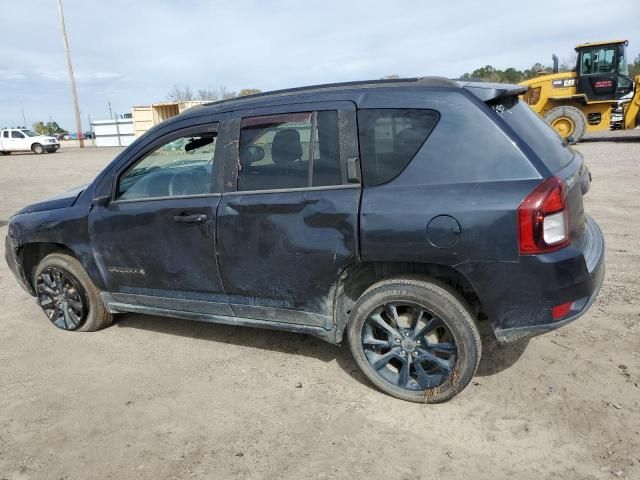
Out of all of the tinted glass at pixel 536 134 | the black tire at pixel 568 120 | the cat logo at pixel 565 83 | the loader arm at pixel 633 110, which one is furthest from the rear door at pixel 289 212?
the loader arm at pixel 633 110

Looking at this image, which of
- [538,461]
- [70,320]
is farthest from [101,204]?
[538,461]

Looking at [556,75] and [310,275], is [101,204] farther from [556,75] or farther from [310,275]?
[556,75]

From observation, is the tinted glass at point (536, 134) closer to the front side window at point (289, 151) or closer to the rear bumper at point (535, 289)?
the rear bumper at point (535, 289)

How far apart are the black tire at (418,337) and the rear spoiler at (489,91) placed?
3.58ft

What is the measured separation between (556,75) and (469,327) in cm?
1682

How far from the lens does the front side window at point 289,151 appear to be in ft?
9.91

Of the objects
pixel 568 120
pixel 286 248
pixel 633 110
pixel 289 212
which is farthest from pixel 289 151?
pixel 633 110

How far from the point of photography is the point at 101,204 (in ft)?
12.4

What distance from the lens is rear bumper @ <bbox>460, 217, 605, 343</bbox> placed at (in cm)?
257

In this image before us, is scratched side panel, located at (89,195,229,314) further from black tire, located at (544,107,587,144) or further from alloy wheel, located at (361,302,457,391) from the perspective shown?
black tire, located at (544,107,587,144)

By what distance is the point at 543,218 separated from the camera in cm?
250

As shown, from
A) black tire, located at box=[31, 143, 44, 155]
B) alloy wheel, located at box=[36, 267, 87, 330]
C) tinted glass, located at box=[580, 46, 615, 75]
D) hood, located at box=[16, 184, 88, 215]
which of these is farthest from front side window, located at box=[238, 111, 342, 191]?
black tire, located at box=[31, 143, 44, 155]

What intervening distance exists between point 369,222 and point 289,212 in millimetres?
536

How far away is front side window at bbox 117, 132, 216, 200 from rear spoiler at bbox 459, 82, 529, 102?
68.0 inches
